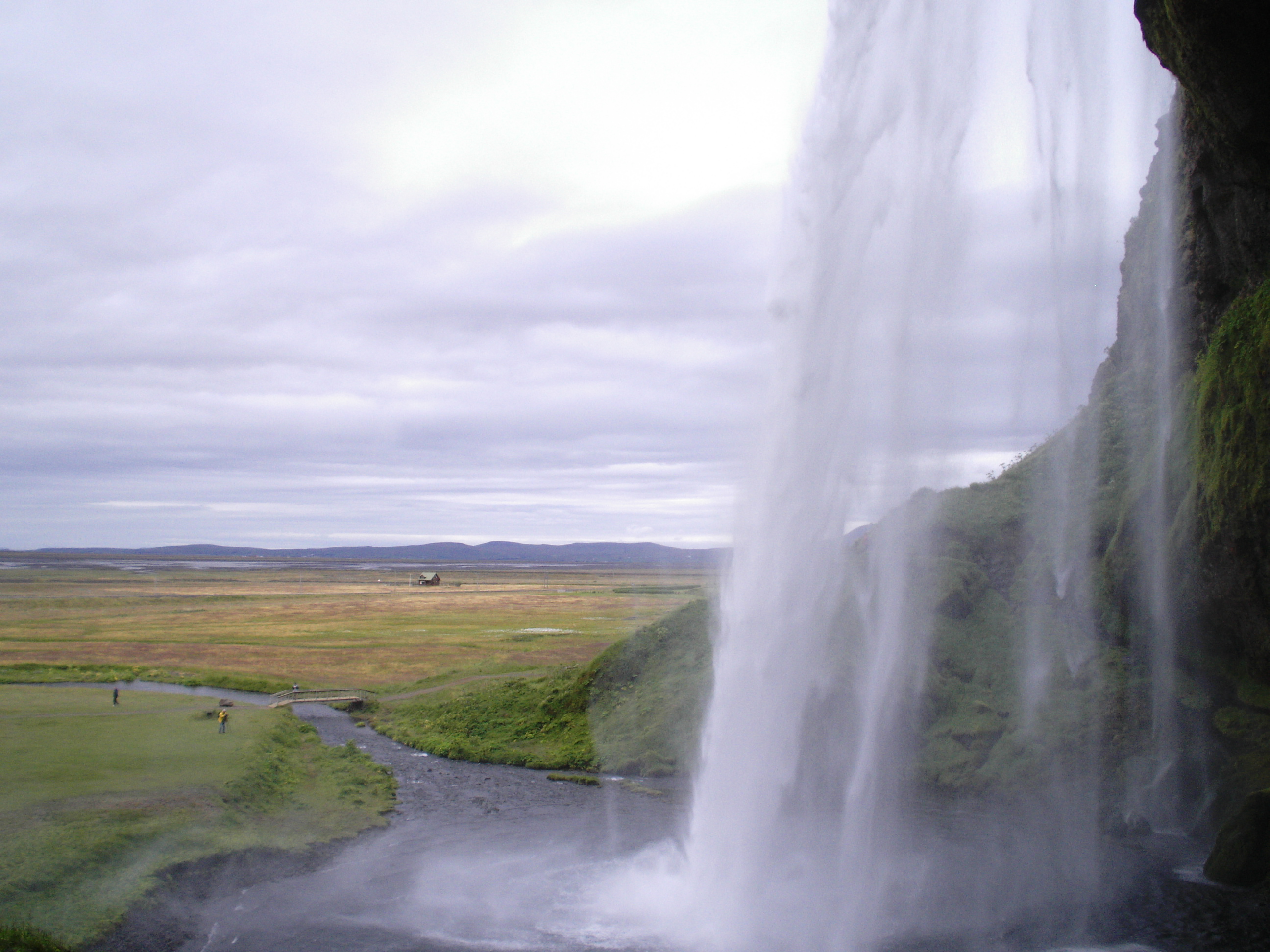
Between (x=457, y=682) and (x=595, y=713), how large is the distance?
64.0 feet

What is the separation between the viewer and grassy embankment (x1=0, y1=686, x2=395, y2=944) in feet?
75.0

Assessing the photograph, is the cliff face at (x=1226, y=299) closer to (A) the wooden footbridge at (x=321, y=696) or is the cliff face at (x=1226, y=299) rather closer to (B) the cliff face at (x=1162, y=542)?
(B) the cliff face at (x=1162, y=542)

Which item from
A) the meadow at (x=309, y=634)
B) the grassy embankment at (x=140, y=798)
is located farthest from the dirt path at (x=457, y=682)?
the grassy embankment at (x=140, y=798)

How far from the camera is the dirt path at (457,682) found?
57156 mm

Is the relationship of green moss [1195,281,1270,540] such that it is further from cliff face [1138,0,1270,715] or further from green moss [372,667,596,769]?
green moss [372,667,596,769]

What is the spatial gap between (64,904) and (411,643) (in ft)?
215

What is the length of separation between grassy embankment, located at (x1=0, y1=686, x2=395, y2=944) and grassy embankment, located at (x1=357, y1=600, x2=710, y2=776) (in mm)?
6153

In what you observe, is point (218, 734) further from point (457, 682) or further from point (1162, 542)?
point (1162, 542)

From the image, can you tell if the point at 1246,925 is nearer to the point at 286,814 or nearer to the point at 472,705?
the point at 286,814

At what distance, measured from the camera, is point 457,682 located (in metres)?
61.8

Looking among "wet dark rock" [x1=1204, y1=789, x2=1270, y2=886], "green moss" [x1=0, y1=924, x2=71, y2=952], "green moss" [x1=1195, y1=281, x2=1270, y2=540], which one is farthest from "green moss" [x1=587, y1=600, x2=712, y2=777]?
"green moss" [x1=0, y1=924, x2=71, y2=952]

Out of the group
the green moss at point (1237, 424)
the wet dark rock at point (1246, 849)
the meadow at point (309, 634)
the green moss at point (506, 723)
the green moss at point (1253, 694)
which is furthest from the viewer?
the meadow at point (309, 634)

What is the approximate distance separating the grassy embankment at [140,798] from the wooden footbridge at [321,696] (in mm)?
6229

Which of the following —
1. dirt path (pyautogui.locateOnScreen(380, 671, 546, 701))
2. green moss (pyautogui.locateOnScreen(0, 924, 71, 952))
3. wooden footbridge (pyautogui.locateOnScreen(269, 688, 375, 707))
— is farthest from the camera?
dirt path (pyautogui.locateOnScreen(380, 671, 546, 701))
